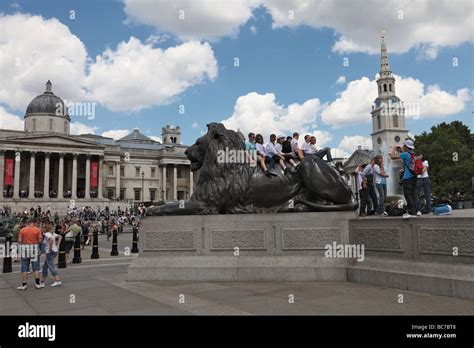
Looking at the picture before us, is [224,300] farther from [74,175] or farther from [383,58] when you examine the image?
[383,58]

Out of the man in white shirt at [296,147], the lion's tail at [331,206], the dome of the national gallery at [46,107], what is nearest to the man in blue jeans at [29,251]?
the lion's tail at [331,206]

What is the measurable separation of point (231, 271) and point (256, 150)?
3.05 meters

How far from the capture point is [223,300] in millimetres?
6820

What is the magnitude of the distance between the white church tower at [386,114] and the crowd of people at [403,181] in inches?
3728

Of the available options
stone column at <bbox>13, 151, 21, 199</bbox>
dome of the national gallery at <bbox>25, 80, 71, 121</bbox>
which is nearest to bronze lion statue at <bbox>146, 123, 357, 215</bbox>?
stone column at <bbox>13, 151, 21, 199</bbox>

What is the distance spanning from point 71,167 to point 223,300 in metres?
87.5

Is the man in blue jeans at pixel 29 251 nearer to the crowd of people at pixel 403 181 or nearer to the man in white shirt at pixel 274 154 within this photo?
the man in white shirt at pixel 274 154

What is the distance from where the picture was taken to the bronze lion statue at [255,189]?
937 cm

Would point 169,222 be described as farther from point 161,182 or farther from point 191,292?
point 161,182

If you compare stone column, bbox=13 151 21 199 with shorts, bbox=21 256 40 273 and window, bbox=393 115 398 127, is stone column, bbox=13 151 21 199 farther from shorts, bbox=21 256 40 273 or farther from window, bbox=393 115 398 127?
window, bbox=393 115 398 127

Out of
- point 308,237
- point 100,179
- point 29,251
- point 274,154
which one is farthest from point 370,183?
point 100,179

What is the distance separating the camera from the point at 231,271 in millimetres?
8984

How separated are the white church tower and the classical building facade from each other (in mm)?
52138
